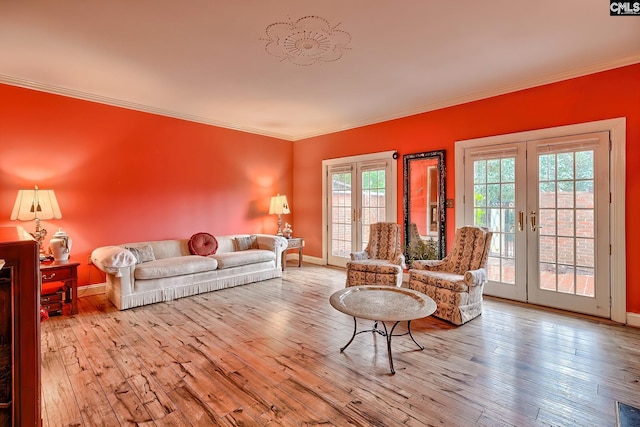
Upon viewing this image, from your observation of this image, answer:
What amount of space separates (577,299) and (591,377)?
1.56m

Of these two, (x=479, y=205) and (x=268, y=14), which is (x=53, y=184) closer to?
(x=268, y=14)

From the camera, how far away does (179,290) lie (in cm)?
405

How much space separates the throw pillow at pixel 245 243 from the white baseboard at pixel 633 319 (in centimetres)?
480

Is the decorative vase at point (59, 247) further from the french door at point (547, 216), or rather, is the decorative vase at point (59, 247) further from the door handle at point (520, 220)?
the door handle at point (520, 220)

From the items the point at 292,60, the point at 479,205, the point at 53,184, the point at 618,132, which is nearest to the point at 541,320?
the point at 479,205

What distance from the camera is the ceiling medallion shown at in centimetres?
260

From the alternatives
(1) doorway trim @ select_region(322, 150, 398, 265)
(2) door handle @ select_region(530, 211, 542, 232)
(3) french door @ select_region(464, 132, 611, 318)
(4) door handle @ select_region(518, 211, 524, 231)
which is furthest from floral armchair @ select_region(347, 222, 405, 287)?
(2) door handle @ select_region(530, 211, 542, 232)

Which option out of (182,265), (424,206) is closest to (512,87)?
(424,206)

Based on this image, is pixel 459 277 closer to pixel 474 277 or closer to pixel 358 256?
pixel 474 277

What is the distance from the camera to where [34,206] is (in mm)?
3418

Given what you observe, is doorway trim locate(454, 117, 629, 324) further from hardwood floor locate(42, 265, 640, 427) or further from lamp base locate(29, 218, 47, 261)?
lamp base locate(29, 218, 47, 261)

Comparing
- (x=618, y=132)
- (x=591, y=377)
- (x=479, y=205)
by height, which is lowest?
(x=591, y=377)

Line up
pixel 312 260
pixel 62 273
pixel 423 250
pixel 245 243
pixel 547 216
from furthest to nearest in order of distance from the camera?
pixel 312 260 < pixel 245 243 < pixel 423 250 < pixel 547 216 < pixel 62 273

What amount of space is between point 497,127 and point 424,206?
1411 millimetres
